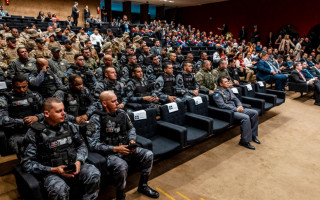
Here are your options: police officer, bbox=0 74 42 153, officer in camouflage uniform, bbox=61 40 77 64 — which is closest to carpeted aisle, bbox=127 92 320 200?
police officer, bbox=0 74 42 153

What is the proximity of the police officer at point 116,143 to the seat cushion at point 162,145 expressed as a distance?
285 millimetres

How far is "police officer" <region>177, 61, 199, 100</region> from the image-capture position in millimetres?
4363

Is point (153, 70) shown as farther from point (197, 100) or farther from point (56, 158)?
point (56, 158)

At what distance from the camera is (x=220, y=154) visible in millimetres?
3373

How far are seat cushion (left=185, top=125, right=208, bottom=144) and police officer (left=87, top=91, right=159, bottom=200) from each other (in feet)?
2.73

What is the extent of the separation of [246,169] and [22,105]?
9.62 feet

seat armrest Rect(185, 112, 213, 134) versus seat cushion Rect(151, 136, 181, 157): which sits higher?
seat armrest Rect(185, 112, 213, 134)

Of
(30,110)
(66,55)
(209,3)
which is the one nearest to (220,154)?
(30,110)

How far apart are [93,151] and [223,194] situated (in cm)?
147

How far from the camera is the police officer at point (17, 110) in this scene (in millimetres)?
2555

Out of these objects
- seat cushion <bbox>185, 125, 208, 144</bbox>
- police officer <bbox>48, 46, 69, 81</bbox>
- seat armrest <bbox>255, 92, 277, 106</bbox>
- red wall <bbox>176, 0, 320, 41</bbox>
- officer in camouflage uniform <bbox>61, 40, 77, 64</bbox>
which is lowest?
seat cushion <bbox>185, 125, 208, 144</bbox>

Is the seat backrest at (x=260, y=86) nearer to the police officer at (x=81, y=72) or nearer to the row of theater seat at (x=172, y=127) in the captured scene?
the row of theater seat at (x=172, y=127)

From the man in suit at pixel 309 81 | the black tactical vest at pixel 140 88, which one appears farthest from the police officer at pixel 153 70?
the man in suit at pixel 309 81

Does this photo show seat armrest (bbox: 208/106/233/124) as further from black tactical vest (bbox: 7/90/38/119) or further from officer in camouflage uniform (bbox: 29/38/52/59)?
officer in camouflage uniform (bbox: 29/38/52/59)
